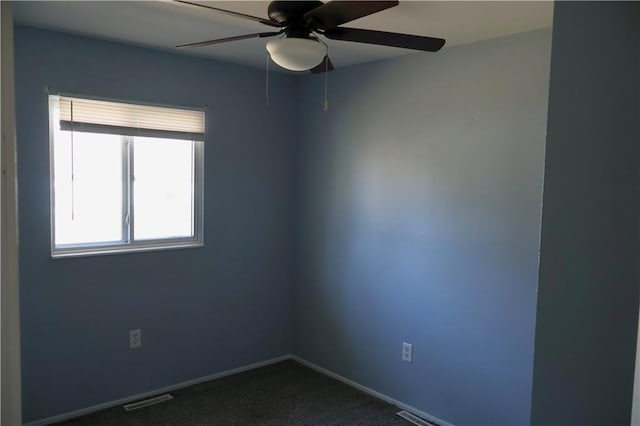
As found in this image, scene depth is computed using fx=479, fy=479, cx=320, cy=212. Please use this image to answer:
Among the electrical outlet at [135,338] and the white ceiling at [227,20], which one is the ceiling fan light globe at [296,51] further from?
the electrical outlet at [135,338]

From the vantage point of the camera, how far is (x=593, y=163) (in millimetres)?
1030

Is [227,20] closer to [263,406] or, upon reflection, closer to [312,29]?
[312,29]

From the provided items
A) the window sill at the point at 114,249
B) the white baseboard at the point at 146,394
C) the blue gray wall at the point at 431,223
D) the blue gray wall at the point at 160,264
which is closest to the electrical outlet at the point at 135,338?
the blue gray wall at the point at 160,264

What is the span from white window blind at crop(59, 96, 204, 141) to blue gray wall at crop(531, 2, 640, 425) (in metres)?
2.69

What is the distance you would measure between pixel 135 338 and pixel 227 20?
215 centimetres

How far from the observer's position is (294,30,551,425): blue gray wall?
2.63 m

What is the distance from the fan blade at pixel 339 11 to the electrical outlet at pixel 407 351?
218cm

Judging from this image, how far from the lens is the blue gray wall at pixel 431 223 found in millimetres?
2629

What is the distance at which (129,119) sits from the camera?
310 cm

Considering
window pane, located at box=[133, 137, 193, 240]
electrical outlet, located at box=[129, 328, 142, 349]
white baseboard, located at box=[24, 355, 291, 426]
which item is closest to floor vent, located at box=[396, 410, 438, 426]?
white baseboard, located at box=[24, 355, 291, 426]

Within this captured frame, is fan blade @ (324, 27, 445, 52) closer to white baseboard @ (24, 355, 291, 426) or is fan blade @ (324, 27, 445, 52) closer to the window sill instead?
the window sill

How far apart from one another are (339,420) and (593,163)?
254cm

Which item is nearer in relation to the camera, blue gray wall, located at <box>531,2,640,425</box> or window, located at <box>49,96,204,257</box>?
blue gray wall, located at <box>531,2,640,425</box>

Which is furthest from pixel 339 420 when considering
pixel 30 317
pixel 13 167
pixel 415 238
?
pixel 13 167
